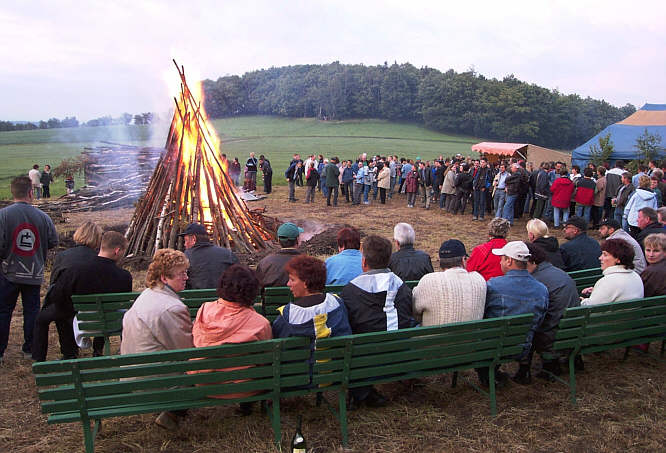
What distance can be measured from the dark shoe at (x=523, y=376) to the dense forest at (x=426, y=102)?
53.0 metres

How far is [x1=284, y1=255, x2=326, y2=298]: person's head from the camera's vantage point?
140 inches

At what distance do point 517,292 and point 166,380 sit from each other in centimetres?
292

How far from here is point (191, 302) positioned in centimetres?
468

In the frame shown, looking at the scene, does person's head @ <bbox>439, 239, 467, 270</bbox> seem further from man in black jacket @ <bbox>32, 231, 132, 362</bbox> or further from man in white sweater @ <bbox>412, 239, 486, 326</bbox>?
man in black jacket @ <bbox>32, 231, 132, 362</bbox>

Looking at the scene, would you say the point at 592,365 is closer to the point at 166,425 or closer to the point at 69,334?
the point at 166,425

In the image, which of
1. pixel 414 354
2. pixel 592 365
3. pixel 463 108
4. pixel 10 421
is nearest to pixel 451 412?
pixel 414 354

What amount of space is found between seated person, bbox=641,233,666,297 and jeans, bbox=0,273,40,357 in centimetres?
646

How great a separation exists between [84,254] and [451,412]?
3.71 meters

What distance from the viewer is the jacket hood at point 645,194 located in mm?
9500

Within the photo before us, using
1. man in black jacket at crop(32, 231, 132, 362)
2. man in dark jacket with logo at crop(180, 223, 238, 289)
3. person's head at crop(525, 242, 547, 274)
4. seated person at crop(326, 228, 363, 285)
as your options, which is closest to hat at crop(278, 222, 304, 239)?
seated person at crop(326, 228, 363, 285)

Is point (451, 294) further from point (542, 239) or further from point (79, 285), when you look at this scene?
point (79, 285)

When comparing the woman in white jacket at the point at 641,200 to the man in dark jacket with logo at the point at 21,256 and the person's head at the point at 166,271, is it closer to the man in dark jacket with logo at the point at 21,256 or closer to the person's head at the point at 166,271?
the person's head at the point at 166,271

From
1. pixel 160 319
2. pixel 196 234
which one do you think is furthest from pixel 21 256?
pixel 160 319

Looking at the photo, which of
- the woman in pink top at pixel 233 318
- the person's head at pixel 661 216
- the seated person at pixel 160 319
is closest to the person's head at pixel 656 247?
the person's head at pixel 661 216
